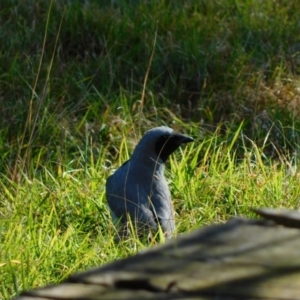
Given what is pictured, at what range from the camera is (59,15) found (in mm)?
7984

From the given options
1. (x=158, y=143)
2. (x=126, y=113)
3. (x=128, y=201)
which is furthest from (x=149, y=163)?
(x=126, y=113)

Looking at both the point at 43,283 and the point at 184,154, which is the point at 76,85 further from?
the point at 43,283

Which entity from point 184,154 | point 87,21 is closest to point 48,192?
point 184,154

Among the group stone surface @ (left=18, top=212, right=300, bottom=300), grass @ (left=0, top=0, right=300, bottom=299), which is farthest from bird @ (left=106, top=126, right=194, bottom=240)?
stone surface @ (left=18, top=212, right=300, bottom=300)

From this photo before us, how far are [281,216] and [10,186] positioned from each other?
400 cm

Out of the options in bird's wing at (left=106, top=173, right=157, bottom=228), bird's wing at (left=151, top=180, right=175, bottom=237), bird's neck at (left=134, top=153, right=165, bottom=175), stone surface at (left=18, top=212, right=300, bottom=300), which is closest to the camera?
stone surface at (left=18, top=212, right=300, bottom=300)

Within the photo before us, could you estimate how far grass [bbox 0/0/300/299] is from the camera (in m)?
4.75

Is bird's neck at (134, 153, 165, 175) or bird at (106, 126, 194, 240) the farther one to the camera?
bird's neck at (134, 153, 165, 175)

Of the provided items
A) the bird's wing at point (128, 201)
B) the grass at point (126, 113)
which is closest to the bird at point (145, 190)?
the bird's wing at point (128, 201)

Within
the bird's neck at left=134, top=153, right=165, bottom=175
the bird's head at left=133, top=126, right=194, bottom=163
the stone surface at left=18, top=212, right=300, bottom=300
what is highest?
the stone surface at left=18, top=212, right=300, bottom=300

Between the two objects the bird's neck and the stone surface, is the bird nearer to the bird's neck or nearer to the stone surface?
the bird's neck

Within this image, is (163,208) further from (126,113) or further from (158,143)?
(126,113)

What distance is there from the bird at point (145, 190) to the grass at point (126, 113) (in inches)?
4.5

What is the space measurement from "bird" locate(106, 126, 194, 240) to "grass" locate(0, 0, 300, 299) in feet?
0.37
